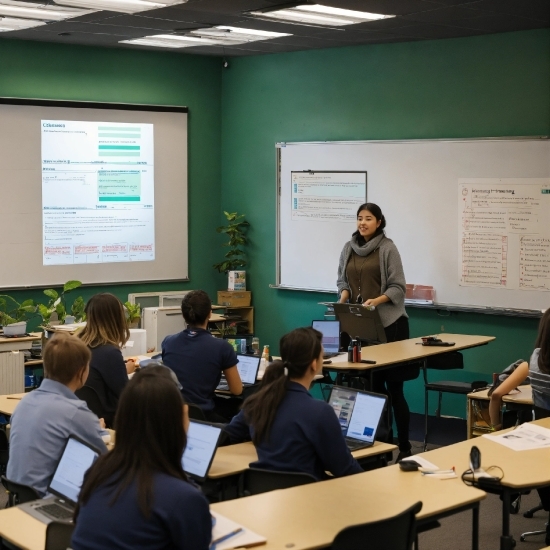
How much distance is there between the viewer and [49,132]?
8.77 meters

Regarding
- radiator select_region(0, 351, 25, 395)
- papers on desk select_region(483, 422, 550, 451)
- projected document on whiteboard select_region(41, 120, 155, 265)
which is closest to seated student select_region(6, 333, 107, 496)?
papers on desk select_region(483, 422, 550, 451)

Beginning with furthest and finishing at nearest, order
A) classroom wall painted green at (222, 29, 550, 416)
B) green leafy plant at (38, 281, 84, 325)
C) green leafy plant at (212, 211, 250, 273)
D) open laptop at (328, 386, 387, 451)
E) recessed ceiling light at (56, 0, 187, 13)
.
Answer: green leafy plant at (212, 211, 250, 273), green leafy plant at (38, 281, 84, 325), classroom wall painted green at (222, 29, 550, 416), recessed ceiling light at (56, 0, 187, 13), open laptop at (328, 386, 387, 451)

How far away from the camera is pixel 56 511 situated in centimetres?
340

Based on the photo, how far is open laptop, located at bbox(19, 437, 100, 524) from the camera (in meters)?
3.37

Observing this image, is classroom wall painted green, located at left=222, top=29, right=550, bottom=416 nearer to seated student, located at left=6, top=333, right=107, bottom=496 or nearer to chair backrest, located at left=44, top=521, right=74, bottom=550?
seated student, located at left=6, top=333, right=107, bottom=496

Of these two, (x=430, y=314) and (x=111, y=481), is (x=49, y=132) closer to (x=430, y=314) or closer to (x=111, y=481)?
(x=430, y=314)

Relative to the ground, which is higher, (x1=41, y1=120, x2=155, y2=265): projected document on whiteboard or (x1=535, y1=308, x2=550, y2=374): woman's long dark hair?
(x1=41, y1=120, x2=155, y2=265): projected document on whiteboard

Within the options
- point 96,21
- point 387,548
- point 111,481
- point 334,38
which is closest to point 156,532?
point 111,481

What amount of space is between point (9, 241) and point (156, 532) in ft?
21.6

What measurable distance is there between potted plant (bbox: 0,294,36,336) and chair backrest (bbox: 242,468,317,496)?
173 inches

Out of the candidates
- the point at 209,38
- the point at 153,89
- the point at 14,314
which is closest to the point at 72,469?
the point at 14,314

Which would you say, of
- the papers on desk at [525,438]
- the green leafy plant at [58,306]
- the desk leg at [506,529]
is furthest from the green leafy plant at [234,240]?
the desk leg at [506,529]

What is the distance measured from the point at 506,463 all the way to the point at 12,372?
4.49 m

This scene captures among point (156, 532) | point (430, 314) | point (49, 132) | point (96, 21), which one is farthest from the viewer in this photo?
point (49, 132)
